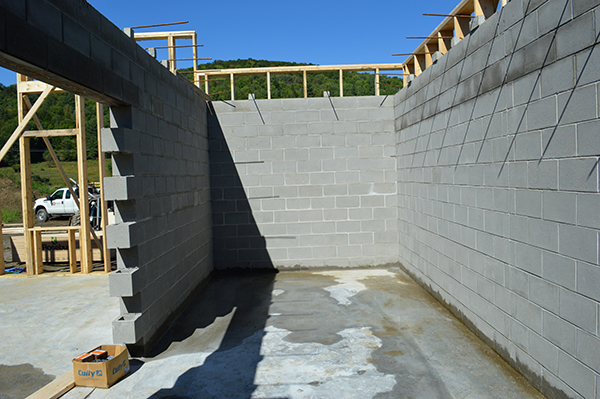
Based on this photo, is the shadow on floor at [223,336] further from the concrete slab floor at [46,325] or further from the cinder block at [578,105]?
the cinder block at [578,105]

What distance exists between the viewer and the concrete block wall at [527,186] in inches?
113

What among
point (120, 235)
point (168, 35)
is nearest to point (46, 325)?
point (120, 235)

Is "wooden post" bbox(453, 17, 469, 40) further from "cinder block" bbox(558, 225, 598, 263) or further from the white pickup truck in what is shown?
the white pickup truck

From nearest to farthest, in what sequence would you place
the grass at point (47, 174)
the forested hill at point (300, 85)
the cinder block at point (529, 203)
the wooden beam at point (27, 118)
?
the cinder block at point (529, 203) → the wooden beam at point (27, 118) → the forested hill at point (300, 85) → the grass at point (47, 174)

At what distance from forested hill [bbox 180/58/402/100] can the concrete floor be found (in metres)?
3.93

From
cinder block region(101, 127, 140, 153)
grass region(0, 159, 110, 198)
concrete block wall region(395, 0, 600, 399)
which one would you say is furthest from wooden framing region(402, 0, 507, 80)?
grass region(0, 159, 110, 198)

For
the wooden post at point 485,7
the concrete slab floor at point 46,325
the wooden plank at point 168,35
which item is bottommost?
the concrete slab floor at point 46,325

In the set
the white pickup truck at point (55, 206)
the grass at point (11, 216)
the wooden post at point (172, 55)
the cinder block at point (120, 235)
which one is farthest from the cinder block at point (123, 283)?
the grass at point (11, 216)

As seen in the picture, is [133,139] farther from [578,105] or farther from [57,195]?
[57,195]

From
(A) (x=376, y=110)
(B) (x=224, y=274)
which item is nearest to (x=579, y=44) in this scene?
(A) (x=376, y=110)

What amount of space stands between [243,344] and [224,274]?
11.8ft

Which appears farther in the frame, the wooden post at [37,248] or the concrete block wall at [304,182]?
the wooden post at [37,248]

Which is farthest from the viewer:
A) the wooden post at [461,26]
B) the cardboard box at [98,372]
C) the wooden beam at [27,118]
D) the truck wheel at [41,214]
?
the truck wheel at [41,214]

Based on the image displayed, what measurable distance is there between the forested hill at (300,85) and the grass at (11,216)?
10.8 meters
